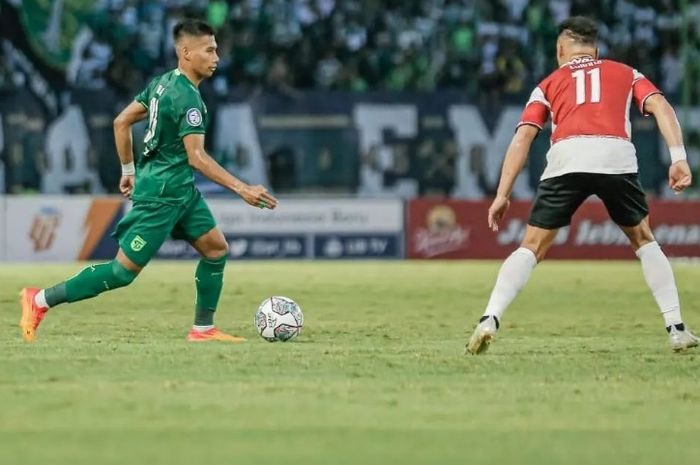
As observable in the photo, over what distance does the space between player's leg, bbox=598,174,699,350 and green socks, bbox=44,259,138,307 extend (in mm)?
3011

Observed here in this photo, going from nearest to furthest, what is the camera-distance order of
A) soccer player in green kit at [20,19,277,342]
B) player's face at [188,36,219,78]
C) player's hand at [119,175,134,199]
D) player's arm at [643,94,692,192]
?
player's arm at [643,94,692,192] < soccer player in green kit at [20,19,277,342] < player's face at [188,36,219,78] < player's hand at [119,175,134,199]

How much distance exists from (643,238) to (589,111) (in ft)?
2.83

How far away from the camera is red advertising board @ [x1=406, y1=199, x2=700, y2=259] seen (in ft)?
80.2

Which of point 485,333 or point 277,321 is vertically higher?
point 485,333

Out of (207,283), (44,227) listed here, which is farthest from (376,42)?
(207,283)

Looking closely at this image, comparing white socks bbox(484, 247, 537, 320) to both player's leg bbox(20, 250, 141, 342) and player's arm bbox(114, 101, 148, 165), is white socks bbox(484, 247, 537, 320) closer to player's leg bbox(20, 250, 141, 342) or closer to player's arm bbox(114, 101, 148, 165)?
player's leg bbox(20, 250, 141, 342)

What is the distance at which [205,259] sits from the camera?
9906mm

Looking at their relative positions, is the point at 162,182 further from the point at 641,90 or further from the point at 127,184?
the point at 641,90

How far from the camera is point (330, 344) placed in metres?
9.83

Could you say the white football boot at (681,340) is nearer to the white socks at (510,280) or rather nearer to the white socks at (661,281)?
the white socks at (661,281)

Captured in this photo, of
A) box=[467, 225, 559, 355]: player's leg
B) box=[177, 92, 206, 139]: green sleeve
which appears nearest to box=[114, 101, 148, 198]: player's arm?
box=[177, 92, 206, 139]: green sleeve

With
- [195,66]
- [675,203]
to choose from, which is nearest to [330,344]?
[195,66]

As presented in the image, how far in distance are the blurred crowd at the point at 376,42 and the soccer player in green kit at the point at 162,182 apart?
640 inches

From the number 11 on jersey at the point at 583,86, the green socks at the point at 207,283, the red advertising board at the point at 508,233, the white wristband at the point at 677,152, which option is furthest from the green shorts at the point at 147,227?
the red advertising board at the point at 508,233
